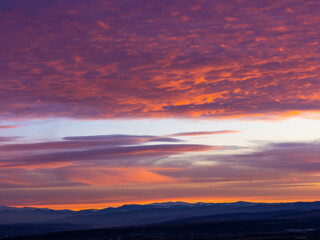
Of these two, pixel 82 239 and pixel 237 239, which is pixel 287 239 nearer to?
pixel 237 239

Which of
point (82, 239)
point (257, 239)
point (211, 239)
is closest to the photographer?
point (257, 239)

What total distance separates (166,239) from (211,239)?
16.8m

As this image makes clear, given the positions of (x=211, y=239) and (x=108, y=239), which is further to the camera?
(x=108, y=239)

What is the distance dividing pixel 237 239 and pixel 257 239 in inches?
330

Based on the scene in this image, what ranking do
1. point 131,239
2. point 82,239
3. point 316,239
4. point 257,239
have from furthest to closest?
point 82,239
point 131,239
point 257,239
point 316,239

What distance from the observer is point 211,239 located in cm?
17050

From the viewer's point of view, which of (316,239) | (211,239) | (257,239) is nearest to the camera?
(316,239)

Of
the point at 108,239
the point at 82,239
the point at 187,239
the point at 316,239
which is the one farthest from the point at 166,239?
the point at 316,239

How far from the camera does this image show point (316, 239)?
470ft

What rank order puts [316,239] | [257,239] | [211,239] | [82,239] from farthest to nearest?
[82,239] → [211,239] → [257,239] → [316,239]

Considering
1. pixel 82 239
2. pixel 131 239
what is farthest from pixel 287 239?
pixel 82 239

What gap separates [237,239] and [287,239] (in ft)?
58.1

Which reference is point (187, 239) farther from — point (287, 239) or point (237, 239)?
point (287, 239)

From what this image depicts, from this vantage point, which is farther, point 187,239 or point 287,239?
point 187,239
